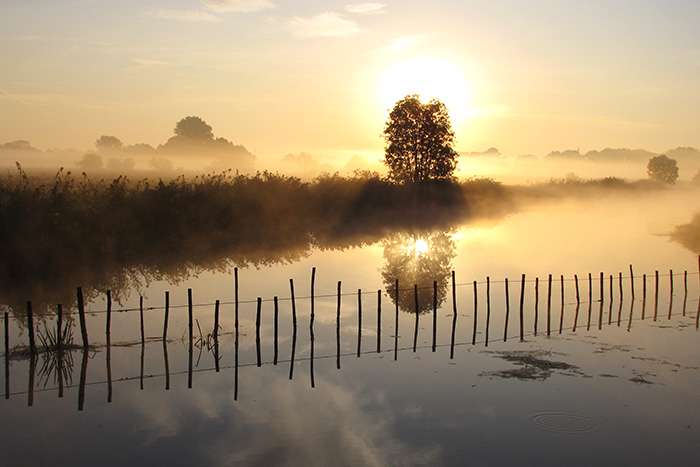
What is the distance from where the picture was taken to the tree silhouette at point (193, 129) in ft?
409

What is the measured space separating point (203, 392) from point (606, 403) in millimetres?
7606

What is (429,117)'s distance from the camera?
53.5 meters

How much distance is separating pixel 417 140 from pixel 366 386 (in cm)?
4237

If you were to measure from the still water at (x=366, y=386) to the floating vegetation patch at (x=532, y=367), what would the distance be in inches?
2.5

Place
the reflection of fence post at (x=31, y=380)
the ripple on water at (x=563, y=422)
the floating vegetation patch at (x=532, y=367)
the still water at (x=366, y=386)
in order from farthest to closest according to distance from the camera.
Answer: the floating vegetation patch at (x=532, y=367), the reflection of fence post at (x=31, y=380), the ripple on water at (x=563, y=422), the still water at (x=366, y=386)

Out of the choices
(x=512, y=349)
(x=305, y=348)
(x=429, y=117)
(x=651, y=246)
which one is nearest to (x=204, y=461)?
(x=305, y=348)

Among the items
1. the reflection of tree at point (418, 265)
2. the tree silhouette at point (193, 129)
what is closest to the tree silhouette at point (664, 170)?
the tree silhouette at point (193, 129)

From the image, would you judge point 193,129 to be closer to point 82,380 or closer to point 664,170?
point 664,170

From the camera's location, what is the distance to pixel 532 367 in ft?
47.1

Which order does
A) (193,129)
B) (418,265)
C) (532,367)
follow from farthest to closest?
(193,129)
(418,265)
(532,367)

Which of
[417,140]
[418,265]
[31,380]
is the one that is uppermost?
[417,140]

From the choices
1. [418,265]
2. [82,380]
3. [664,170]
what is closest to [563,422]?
[82,380]

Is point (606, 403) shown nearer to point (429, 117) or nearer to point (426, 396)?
point (426, 396)

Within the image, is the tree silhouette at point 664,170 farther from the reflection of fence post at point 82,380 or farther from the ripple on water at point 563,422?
the reflection of fence post at point 82,380
